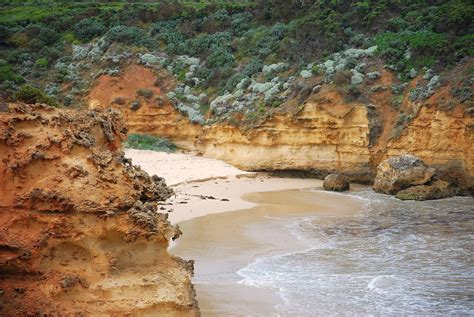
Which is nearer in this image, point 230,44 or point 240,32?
point 230,44

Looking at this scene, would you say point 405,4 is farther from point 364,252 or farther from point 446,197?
point 364,252

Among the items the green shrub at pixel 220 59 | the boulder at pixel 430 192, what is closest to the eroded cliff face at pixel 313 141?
the boulder at pixel 430 192

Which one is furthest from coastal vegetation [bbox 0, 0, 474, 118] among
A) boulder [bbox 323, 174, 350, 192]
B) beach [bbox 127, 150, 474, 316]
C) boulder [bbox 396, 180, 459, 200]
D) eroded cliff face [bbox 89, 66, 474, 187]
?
beach [bbox 127, 150, 474, 316]

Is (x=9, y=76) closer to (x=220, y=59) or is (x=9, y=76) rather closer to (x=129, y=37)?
(x=129, y=37)

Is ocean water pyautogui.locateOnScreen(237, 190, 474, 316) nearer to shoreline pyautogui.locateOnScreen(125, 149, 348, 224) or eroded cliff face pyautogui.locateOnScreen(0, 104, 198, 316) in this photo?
eroded cliff face pyautogui.locateOnScreen(0, 104, 198, 316)

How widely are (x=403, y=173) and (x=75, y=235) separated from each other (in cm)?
1835

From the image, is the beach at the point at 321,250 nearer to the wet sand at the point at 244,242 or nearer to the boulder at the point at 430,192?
the wet sand at the point at 244,242

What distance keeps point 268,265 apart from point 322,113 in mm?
15777

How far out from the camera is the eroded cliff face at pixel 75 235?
663cm

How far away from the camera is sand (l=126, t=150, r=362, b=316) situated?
34.7ft

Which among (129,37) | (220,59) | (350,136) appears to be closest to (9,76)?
(129,37)

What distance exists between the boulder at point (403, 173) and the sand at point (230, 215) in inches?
70.6

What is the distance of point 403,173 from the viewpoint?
2314 cm

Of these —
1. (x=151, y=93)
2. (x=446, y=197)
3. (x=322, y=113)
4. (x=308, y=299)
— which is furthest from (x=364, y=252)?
(x=151, y=93)
